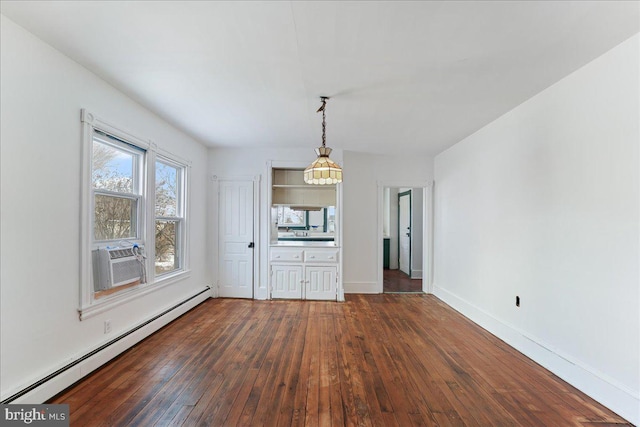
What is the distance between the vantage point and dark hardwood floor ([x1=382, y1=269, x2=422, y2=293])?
5.96 meters

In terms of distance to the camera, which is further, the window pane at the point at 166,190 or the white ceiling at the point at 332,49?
the window pane at the point at 166,190

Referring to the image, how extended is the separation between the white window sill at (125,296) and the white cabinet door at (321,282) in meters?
1.99

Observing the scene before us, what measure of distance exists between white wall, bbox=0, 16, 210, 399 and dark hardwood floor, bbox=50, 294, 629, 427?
0.43m

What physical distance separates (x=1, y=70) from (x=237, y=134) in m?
2.65

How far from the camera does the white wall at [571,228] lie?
6.97 feet

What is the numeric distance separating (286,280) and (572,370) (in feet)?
12.4

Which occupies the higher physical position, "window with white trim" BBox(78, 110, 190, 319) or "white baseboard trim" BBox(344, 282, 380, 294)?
"window with white trim" BBox(78, 110, 190, 319)

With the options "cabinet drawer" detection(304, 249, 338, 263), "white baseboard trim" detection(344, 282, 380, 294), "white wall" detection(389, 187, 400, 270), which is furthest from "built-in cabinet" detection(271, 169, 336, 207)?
"white wall" detection(389, 187, 400, 270)

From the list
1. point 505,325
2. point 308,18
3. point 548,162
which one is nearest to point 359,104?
point 308,18

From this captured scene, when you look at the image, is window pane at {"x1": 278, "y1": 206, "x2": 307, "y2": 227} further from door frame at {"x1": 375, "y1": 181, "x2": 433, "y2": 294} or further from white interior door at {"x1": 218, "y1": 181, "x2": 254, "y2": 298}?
door frame at {"x1": 375, "y1": 181, "x2": 433, "y2": 294}

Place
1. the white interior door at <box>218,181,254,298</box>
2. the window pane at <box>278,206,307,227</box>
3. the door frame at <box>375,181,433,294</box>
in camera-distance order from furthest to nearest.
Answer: the window pane at <box>278,206,307,227</box> < the door frame at <box>375,181,433,294</box> < the white interior door at <box>218,181,254,298</box>

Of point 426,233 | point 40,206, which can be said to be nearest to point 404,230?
point 426,233

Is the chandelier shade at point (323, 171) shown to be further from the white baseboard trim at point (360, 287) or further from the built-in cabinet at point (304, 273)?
the white baseboard trim at point (360, 287)

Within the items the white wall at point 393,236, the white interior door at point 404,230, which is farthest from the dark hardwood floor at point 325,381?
the white wall at point 393,236
